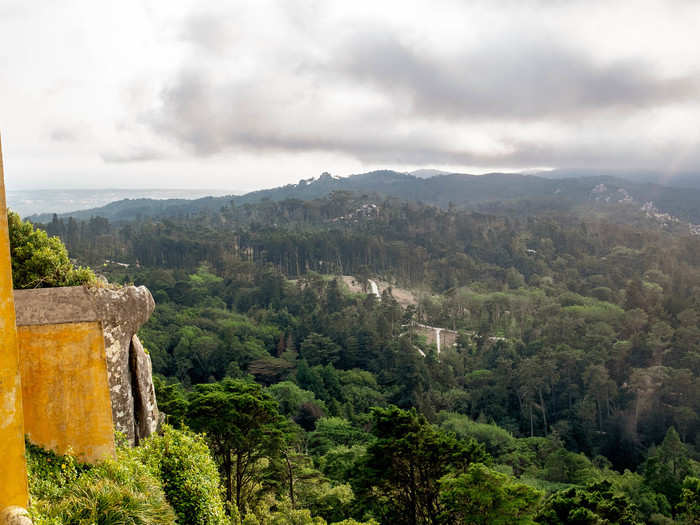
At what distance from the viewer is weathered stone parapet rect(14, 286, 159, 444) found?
704 centimetres

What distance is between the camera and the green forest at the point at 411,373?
552 inches

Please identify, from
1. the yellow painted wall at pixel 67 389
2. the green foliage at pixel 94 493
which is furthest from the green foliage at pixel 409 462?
the yellow painted wall at pixel 67 389

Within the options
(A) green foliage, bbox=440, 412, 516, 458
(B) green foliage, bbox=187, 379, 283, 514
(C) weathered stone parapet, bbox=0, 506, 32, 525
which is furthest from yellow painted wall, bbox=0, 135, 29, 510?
(A) green foliage, bbox=440, 412, 516, 458

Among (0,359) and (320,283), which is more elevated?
(0,359)

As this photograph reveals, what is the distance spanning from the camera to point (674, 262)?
8431 centimetres

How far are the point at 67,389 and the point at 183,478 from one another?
8.04 ft

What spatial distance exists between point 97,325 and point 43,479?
2.06 m

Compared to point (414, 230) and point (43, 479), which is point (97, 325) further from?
point (414, 230)

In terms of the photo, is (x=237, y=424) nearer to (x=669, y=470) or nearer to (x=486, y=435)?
(x=669, y=470)

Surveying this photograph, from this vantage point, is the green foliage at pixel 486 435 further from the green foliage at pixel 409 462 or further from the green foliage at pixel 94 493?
the green foliage at pixel 94 493

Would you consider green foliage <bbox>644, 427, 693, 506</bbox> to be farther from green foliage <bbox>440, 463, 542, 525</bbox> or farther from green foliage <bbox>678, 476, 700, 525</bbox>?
green foliage <bbox>440, 463, 542, 525</bbox>

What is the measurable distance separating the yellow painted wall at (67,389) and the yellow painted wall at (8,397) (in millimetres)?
1437

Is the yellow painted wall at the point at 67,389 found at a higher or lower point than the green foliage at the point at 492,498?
higher

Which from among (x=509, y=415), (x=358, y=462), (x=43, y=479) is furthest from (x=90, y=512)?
(x=509, y=415)
